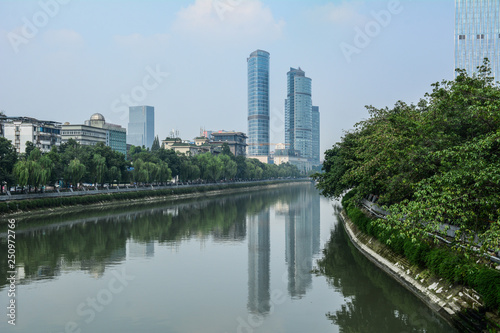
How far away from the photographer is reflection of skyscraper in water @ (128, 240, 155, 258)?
119ft

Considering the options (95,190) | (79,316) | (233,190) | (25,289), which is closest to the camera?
(79,316)

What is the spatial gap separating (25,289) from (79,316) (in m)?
5.95

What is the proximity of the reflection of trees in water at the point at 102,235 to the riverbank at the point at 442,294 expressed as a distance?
710 inches

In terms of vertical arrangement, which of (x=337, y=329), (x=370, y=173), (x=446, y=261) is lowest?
(x=337, y=329)

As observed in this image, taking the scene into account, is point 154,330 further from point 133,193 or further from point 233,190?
point 233,190

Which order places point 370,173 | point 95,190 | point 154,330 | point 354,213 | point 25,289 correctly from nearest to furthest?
point 154,330 → point 25,289 → point 370,173 → point 354,213 → point 95,190

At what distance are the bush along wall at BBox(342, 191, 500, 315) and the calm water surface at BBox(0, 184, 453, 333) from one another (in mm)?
1902

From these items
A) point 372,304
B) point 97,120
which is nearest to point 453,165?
point 372,304

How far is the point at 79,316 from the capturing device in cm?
2170

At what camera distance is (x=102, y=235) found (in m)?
45.8

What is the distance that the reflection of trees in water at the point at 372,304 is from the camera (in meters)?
20.5

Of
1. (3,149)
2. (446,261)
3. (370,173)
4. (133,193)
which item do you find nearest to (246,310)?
(446,261)

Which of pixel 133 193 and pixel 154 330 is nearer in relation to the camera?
pixel 154 330

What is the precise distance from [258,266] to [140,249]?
11123 mm
